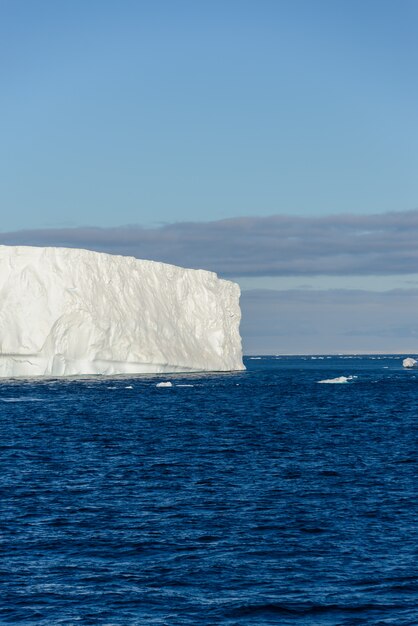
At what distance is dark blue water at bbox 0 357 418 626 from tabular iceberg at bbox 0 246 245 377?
33.9 metres

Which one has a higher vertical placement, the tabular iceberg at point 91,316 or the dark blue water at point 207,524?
the tabular iceberg at point 91,316

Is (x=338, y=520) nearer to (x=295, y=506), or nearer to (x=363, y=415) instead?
(x=295, y=506)

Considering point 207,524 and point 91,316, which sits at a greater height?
point 91,316

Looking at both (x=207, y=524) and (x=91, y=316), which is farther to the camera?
(x=91, y=316)

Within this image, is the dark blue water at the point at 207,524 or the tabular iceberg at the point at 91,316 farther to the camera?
the tabular iceberg at the point at 91,316

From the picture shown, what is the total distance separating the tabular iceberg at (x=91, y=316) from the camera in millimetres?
80875

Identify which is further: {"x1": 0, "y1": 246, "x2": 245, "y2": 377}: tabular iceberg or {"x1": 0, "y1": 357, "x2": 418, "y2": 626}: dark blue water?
{"x1": 0, "y1": 246, "x2": 245, "y2": 377}: tabular iceberg

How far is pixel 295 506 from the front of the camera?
2462 cm

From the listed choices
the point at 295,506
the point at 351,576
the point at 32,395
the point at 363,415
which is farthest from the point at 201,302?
the point at 351,576

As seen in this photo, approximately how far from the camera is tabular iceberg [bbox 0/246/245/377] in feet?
265

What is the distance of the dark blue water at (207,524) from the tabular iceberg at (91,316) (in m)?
33.9

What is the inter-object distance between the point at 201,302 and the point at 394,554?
80811 mm

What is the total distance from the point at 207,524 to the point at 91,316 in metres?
60.2

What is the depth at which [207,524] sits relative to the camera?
73.5 ft
